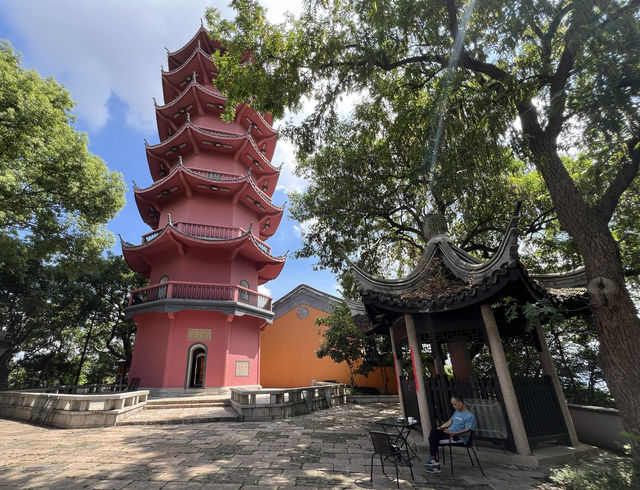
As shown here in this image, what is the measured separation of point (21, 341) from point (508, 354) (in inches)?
990

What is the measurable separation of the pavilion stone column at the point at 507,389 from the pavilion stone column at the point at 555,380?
116 cm

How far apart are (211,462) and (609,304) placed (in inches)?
252

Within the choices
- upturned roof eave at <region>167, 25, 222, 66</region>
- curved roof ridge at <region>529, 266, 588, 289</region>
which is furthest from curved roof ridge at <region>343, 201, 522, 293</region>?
upturned roof eave at <region>167, 25, 222, 66</region>

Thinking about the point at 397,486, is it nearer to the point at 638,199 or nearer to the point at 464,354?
the point at 464,354

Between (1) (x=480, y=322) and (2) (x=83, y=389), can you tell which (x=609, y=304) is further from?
(2) (x=83, y=389)

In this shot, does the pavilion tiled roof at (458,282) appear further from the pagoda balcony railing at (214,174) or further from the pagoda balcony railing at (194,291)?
the pagoda balcony railing at (214,174)

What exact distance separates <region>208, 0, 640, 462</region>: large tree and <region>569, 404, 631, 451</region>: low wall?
3128mm

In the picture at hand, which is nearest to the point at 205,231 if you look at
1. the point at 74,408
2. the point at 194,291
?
the point at 194,291

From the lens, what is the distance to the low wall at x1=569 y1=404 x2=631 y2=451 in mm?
5848

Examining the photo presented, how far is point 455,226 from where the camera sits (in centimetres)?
1255

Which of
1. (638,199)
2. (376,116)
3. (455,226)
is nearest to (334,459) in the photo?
(376,116)

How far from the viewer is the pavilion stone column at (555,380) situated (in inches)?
221

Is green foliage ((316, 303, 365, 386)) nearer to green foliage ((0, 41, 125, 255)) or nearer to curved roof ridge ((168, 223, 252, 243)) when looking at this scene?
curved roof ridge ((168, 223, 252, 243))

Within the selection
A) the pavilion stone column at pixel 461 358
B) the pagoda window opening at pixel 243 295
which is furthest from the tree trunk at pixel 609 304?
the pagoda window opening at pixel 243 295
